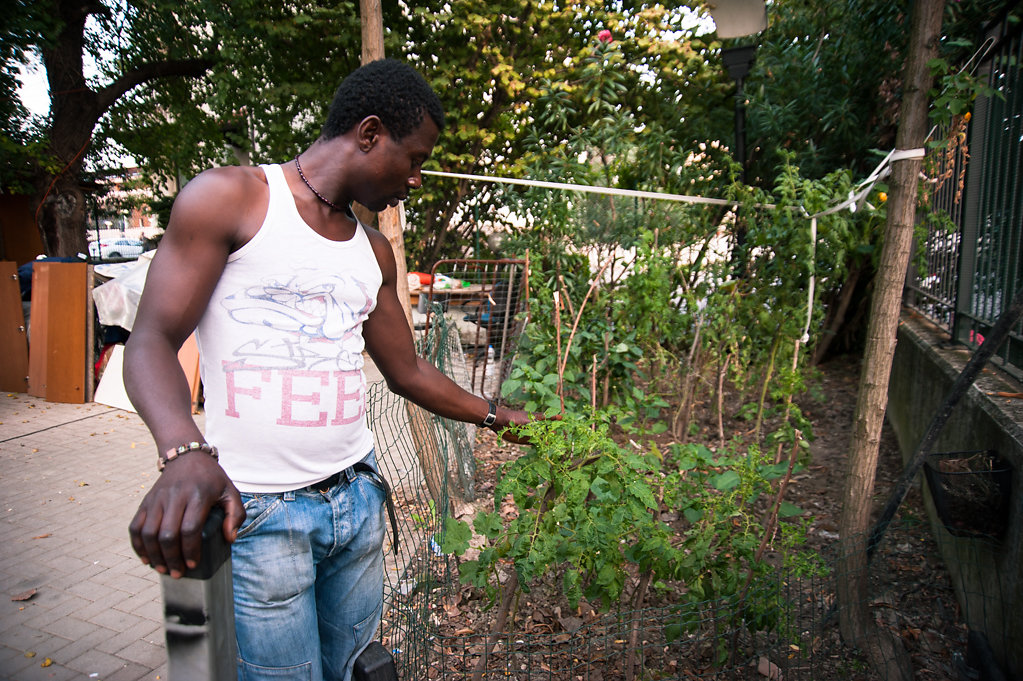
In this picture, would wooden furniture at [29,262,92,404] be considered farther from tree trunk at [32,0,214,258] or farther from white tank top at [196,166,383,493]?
white tank top at [196,166,383,493]

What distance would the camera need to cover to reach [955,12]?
4305 millimetres

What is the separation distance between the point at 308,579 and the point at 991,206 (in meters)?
3.79

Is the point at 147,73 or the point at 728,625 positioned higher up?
the point at 147,73

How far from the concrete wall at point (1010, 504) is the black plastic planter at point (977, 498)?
4 centimetres

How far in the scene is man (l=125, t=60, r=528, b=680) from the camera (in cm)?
135

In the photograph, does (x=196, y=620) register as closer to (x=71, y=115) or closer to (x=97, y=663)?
(x=97, y=663)

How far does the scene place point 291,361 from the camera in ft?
4.90

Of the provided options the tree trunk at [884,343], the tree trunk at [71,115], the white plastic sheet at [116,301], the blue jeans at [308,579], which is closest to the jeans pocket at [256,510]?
the blue jeans at [308,579]

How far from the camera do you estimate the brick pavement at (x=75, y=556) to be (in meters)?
2.99

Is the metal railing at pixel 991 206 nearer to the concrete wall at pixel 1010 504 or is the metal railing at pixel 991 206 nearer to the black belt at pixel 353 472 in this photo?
the concrete wall at pixel 1010 504

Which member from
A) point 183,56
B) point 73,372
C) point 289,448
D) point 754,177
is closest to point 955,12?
point 754,177

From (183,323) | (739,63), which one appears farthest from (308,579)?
(739,63)

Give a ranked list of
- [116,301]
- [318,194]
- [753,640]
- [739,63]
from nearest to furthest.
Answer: [318,194] → [753,640] → [739,63] → [116,301]

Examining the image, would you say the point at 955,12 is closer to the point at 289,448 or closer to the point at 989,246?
the point at 989,246
